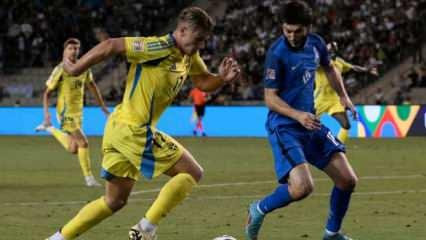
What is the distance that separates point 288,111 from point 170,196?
4.67ft

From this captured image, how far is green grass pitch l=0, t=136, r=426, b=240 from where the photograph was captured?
482 inches

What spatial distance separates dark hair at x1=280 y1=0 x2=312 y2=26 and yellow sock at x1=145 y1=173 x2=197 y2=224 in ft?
5.59

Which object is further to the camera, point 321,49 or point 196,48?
point 321,49

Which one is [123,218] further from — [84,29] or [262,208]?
[84,29]

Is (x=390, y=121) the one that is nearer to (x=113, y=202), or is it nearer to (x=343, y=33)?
(x=343, y=33)

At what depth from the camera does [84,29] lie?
45250mm

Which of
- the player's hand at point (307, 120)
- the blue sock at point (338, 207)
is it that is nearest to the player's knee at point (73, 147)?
the blue sock at point (338, 207)

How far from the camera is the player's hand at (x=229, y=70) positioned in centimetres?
1016

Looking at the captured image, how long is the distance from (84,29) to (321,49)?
→ 34880 mm

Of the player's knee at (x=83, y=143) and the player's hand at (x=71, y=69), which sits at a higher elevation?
the player's hand at (x=71, y=69)

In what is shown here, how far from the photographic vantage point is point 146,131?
988 centimetres

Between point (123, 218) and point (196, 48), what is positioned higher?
point (196, 48)

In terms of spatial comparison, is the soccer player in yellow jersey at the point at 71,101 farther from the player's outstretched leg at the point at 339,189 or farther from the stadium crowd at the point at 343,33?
the stadium crowd at the point at 343,33

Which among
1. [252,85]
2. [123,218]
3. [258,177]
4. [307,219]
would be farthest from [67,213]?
[252,85]
